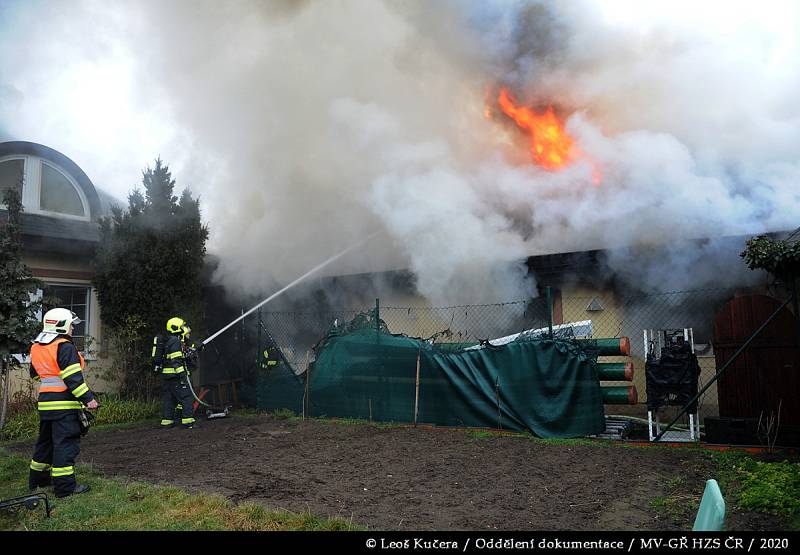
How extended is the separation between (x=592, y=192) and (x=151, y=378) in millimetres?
9077

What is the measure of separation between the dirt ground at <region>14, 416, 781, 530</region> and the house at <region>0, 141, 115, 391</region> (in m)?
3.61

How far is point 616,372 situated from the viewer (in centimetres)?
784

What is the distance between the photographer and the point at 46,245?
1071 centimetres

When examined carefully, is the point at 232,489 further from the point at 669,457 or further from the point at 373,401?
the point at 669,457

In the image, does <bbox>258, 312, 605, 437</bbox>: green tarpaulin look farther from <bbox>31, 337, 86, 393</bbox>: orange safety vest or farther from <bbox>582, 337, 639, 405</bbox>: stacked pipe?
<bbox>31, 337, 86, 393</bbox>: orange safety vest

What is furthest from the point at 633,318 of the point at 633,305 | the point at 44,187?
the point at 44,187

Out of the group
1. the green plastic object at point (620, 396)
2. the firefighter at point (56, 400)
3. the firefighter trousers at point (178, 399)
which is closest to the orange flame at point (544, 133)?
the green plastic object at point (620, 396)

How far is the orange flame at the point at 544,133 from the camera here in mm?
10289

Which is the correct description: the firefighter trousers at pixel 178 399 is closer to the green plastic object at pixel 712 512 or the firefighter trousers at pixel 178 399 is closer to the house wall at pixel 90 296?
the house wall at pixel 90 296

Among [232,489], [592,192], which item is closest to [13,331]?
[232,489]

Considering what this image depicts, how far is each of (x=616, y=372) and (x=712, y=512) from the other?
586 cm

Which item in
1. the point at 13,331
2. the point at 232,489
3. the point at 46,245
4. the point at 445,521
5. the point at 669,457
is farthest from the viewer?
the point at 46,245

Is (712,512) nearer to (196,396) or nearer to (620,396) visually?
(620,396)

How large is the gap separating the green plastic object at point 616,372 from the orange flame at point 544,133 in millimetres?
4020
